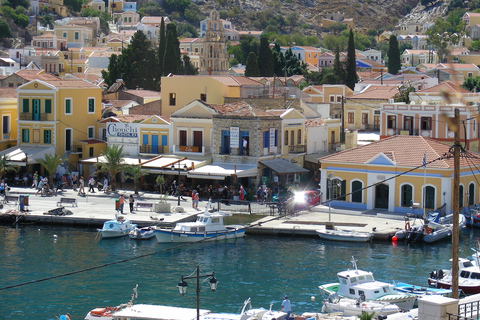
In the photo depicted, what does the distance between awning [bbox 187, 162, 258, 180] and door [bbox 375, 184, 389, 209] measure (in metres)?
8.51

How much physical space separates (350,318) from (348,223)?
15977 mm

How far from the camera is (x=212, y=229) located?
131 ft

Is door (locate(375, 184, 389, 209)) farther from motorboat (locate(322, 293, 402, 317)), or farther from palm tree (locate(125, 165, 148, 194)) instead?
motorboat (locate(322, 293, 402, 317))

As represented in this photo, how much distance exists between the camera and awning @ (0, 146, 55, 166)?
5406cm

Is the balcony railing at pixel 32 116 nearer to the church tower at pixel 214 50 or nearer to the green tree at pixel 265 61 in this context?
the church tower at pixel 214 50

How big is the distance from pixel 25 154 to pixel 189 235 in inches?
779

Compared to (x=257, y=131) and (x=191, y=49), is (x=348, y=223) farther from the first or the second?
(x=191, y=49)

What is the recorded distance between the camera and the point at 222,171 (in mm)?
49812

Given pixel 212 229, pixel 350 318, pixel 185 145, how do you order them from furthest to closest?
pixel 185 145, pixel 212 229, pixel 350 318

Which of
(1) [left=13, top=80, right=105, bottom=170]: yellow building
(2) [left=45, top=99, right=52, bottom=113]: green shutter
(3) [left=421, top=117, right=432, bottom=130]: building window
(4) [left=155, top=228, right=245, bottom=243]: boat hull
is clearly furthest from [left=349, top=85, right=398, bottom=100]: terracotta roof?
(4) [left=155, top=228, right=245, bottom=243]: boat hull

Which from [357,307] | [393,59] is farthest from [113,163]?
[393,59]

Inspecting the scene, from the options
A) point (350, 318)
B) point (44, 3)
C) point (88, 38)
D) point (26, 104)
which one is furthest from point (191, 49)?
point (350, 318)

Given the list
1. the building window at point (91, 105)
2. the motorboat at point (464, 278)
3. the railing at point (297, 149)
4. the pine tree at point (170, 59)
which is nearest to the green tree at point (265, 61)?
the pine tree at point (170, 59)

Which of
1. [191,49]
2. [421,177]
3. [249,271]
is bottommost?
[249,271]
